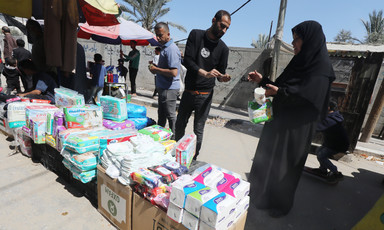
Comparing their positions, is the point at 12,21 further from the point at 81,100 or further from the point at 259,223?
the point at 259,223

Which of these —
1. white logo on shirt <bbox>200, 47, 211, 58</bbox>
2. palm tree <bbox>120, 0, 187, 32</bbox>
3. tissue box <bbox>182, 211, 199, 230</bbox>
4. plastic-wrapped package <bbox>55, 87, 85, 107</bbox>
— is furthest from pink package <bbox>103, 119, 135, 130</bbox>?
palm tree <bbox>120, 0, 187, 32</bbox>

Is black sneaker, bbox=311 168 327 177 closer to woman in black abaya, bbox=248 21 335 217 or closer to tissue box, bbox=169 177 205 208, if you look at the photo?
woman in black abaya, bbox=248 21 335 217

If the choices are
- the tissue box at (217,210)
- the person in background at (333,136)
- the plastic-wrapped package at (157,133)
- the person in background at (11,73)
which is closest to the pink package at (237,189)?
the tissue box at (217,210)

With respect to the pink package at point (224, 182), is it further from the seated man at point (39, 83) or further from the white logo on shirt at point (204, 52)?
the seated man at point (39, 83)

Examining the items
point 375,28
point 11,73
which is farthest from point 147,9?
point 375,28

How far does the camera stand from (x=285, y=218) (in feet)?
7.70

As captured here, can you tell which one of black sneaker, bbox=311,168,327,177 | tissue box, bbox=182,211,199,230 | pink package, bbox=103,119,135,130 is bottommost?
black sneaker, bbox=311,168,327,177

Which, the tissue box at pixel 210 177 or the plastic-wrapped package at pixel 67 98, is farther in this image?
the plastic-wrapped package at pixel 67 98

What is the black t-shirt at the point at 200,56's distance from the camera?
2582 mm

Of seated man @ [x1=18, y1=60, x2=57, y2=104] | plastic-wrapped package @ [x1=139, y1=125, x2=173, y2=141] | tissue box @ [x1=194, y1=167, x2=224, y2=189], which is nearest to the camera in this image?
→ tissue box @ [x1=194, y1=167, x2=224, y2=189]

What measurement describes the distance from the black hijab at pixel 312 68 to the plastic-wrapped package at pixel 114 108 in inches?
78.7

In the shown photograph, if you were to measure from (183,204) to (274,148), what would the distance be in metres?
1.36

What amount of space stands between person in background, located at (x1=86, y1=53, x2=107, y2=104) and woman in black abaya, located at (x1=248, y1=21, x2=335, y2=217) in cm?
447

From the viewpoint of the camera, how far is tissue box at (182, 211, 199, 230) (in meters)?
1.31
